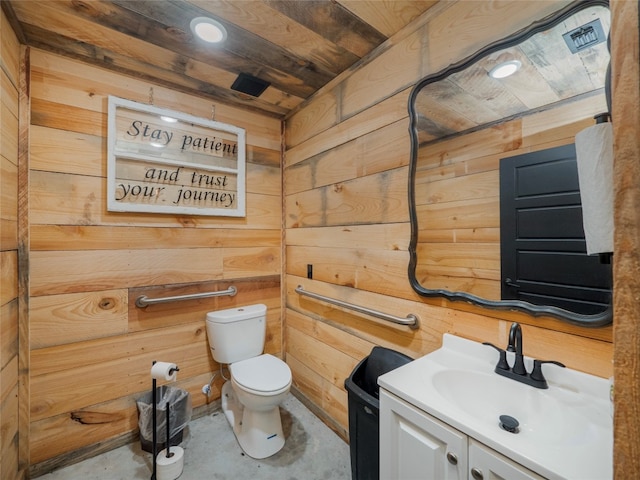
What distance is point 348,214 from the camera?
175cm

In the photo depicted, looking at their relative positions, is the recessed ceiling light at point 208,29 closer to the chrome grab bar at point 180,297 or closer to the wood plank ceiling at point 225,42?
the wood plank ceiling at point 225,42

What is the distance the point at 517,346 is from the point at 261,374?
1326 millimetres

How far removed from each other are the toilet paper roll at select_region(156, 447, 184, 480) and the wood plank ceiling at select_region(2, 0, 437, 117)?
85.8 inches

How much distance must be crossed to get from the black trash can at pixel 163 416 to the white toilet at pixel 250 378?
0.95 ft

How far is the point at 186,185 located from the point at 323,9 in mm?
1288

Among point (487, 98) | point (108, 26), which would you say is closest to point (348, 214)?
point (487, 98)

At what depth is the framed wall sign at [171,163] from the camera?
66.7 inches

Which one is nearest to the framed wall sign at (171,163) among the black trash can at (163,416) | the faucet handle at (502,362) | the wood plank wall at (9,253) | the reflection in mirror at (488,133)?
the wood plank wall at (9,253)

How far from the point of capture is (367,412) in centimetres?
121

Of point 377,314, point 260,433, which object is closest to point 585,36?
point 377,314

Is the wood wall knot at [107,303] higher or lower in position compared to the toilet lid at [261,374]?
higher

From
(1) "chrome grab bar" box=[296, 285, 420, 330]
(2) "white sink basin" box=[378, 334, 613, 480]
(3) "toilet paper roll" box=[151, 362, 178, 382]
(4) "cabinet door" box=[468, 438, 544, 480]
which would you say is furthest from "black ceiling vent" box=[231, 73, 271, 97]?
(4) "cabinet door" box=[468, 438, 544, 480]

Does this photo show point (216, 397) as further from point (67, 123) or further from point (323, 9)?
point (323, 9)

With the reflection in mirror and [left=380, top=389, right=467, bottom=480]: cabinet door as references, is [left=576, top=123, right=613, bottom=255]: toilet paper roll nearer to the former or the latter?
the reflection in mirror
